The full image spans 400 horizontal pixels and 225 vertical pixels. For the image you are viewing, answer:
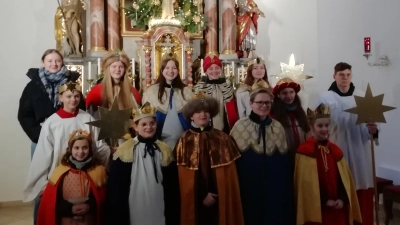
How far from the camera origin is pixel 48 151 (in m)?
3.12

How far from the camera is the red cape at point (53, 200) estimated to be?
286 cm

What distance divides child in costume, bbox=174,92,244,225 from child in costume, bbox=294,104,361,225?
1.57 feet

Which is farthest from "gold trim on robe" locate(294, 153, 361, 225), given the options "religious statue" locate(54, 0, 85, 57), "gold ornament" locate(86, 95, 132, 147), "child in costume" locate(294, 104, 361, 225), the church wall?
"religious statue" locate(54, 0, 85, 57)

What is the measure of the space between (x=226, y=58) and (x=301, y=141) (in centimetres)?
308

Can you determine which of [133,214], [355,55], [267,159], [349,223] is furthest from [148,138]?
[355,55]

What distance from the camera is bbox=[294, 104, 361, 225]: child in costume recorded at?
3066mm

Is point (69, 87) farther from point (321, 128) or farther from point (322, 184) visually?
point (322, 184)

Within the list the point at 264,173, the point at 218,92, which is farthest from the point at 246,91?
the point at 264,173

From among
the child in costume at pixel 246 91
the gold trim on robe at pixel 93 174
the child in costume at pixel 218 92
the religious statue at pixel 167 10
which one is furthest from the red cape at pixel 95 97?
the religious statue at pixel 167 10

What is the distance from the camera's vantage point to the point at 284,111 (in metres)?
3.47

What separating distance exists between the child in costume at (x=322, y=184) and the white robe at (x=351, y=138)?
1.92 feet

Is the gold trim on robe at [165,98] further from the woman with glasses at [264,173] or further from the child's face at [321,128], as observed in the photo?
the child's face at [321,128]

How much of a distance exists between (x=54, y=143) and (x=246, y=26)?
4.07 m

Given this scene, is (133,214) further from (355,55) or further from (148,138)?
(355,55)
